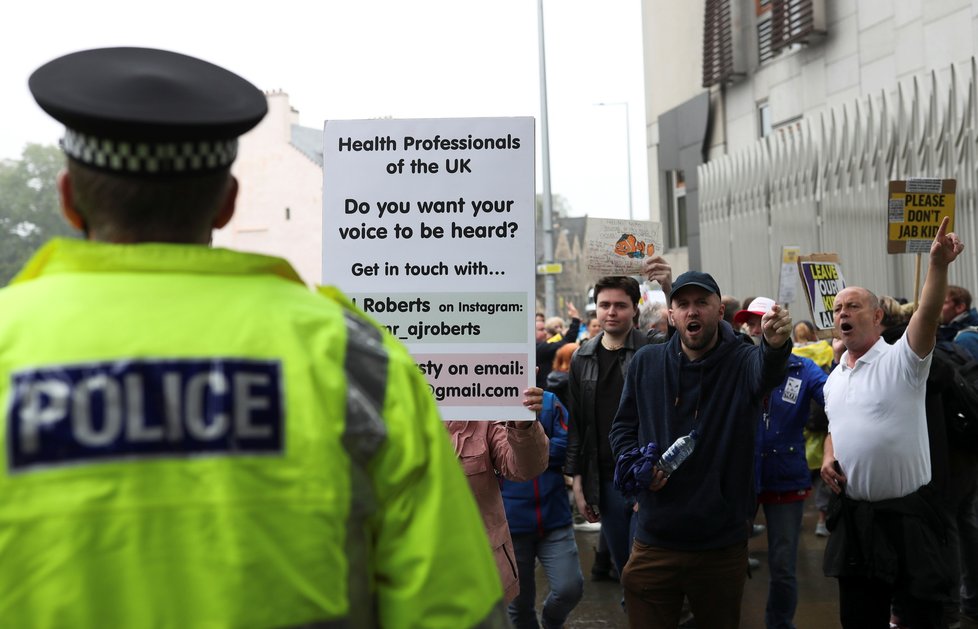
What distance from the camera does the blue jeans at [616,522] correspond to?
6.20m

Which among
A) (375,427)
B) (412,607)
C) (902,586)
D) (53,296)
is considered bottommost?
(902,586)

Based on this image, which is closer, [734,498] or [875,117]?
[734,498]

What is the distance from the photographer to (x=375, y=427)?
1642 mm


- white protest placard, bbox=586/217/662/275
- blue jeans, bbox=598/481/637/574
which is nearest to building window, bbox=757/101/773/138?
white protest placard, bbox=586/217/662/275

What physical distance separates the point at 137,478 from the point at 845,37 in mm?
19275

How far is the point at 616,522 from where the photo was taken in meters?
6.25

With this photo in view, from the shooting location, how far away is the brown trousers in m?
4.73

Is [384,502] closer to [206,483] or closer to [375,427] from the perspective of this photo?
[375,427]

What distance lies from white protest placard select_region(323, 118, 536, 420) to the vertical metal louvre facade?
1054cm

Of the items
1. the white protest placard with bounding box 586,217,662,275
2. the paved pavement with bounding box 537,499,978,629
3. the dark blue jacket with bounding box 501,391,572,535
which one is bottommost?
the paved pavement with bounding box 537,499,978,629


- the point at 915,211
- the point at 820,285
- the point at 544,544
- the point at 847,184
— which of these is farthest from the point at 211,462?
the point at 847,184

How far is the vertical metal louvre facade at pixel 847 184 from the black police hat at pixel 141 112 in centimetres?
1293

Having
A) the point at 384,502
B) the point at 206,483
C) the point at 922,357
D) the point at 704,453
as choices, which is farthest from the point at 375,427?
the point at 922,357

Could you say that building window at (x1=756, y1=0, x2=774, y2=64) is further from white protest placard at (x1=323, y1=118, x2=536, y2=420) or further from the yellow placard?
white protest placard at (x1=323, y1=118, x2=536, y2=420)
